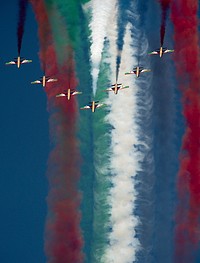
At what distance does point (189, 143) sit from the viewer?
142 feet

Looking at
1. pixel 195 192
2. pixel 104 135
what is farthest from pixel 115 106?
pixel 195 192

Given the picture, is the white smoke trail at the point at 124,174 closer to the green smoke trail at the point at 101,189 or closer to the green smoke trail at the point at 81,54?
the green smoke trail at the point at 101,189

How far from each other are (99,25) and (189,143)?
16.2 feet

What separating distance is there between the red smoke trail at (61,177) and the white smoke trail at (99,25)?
820mm

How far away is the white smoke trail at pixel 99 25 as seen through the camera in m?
43.4

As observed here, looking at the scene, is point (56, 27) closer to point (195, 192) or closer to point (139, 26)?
point (139, 26)

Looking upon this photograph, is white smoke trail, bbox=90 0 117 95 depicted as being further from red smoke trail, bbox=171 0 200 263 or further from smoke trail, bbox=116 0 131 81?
red smoke trail, bbox=171 0 200 263

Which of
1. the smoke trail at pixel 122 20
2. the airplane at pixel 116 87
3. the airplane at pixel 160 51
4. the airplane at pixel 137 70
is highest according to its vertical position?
the smoke trail at pixel 122 20

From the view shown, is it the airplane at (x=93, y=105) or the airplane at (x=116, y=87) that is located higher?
the airplane at (x=116, y=87)

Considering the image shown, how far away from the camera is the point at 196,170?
43.3 meters

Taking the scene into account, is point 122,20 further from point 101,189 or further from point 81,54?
point 101,189

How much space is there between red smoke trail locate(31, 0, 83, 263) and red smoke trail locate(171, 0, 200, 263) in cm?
350

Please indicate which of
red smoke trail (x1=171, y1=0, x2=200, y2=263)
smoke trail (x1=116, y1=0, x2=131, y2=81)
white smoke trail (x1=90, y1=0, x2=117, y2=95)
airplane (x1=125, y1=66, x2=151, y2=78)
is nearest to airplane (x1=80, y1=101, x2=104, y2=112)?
white smoke trail (x1=90, y1=0, x2=117, y2=95)

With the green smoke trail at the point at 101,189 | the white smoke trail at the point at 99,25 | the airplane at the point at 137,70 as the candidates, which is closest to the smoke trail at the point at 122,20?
the white smoke trail at the point at 99,25
